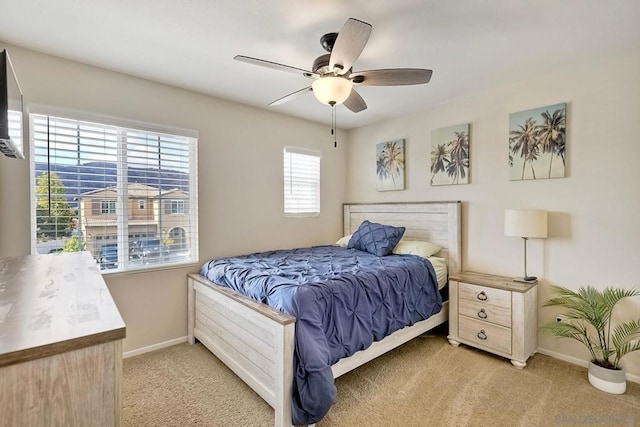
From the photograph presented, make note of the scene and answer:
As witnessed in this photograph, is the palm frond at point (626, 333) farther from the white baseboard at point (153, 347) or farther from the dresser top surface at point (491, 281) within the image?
the white baseboard at point (153, 347)

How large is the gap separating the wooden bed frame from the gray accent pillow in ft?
1.09

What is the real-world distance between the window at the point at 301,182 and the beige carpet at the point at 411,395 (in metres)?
1.98

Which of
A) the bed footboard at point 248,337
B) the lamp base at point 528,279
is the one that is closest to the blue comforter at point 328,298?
the bed footboard at point 248,337

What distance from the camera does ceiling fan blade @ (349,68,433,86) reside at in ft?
6.23

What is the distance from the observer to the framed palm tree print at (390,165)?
380 cm

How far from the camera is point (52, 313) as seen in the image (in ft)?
2.79

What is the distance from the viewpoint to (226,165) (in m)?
3.26

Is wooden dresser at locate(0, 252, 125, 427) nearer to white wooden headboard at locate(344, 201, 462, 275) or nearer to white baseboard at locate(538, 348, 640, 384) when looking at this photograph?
white wooden headboard at locate(344, 201, 462, 275)

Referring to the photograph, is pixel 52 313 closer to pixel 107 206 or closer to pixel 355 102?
pixel 107 206

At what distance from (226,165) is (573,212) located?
3.24 m

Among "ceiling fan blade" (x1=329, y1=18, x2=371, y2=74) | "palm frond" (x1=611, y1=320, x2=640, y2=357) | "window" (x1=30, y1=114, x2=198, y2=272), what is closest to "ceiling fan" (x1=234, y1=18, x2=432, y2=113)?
"ceiling fan blade" (x1=329, y1=18, x2=371, y2=74)

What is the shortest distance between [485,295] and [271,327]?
6.33ft

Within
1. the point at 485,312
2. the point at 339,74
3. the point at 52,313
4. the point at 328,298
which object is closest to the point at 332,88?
the point at 339,74

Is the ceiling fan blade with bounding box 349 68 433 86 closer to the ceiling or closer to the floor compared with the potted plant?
closer to the ceiling
